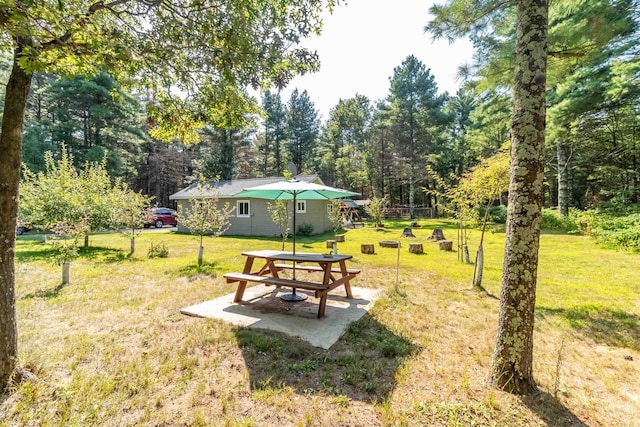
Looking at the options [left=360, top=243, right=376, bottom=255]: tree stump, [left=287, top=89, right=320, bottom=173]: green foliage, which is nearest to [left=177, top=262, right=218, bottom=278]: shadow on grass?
[left=360, top=243, right=376, bottom=255]: tree stump

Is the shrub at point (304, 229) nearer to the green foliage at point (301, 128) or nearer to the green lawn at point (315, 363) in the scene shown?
the green lawn at point (315, 363)

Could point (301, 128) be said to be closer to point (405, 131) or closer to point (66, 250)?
point (405, 131)

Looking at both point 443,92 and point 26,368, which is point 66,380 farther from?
point 443,92

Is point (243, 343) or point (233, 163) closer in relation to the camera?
point (243, 343)

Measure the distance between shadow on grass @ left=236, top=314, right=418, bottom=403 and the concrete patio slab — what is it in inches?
7.3

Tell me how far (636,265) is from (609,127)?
13856 millimetres

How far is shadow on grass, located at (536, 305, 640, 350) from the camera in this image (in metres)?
3.89

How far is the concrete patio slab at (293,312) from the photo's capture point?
400 centimetres

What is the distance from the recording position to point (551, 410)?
2.48 meters

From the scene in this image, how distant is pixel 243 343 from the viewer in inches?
143

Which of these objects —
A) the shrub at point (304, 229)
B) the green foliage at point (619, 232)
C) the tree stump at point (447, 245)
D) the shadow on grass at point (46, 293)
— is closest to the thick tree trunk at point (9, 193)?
the shadow on grass at point (46, 293)

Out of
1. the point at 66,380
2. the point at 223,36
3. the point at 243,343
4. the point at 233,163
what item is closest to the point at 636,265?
the point at 243,343

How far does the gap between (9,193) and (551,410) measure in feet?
16.1

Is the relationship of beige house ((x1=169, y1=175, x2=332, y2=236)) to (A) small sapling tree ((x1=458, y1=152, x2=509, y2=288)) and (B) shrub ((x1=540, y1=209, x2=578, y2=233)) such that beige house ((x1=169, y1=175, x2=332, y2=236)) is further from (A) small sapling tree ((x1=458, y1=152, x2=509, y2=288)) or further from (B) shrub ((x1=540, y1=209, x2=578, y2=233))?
(B) shrub ((x1=540, y1=209, x2=578, y2=233))
